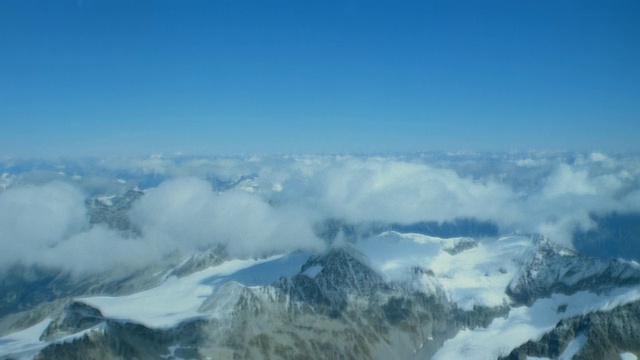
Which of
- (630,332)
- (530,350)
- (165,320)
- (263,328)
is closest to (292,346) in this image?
(263,328)

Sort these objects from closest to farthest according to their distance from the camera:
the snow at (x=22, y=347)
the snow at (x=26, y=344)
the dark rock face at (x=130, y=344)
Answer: the snow at (x=22, y=347)
the snow at (x=26, y=344)
the dark rock face at (x=130, y=344)

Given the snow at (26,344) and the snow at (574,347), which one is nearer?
the snow at (26,344)

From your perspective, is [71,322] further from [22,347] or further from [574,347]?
[574,347]

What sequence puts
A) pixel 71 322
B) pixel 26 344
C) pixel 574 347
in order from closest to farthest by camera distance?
pixel 574 347, pixel 71 322, pixel 26 344

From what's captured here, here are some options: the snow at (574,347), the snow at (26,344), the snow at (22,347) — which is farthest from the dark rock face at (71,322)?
the snow at (574,347)

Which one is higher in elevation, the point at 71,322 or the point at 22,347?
the point at 71,322

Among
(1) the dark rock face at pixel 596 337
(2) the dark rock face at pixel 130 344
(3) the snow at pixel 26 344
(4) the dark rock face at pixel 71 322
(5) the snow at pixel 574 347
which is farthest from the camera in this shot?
(4) the dark rock face at pixel 71 322

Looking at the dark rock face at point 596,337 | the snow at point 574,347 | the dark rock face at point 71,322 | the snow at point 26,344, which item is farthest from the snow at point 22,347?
the snow at point 574,347

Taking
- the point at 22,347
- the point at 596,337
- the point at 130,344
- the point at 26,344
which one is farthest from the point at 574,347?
the point at 26,344

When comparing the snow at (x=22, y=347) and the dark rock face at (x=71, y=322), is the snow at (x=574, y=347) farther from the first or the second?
the snow at (x=22, y=347)

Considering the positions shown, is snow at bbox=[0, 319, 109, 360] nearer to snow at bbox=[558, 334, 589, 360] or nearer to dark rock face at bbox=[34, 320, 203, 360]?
dark rock face at bbox=[34, 320, 203, 360]
